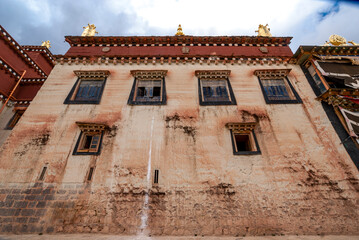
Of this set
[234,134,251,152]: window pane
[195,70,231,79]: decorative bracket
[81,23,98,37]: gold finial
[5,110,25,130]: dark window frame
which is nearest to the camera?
[234,134,251,152]: window pane

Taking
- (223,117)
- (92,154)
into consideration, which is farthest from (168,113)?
(92,154)

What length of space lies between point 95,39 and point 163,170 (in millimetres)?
10677

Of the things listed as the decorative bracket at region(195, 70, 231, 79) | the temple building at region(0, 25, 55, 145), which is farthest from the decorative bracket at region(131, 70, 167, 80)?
the temple building at region(0, 25, 55, 145)

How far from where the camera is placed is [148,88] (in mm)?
9547

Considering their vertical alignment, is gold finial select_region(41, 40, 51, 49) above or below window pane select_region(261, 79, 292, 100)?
above

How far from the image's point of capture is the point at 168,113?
838 centimetres

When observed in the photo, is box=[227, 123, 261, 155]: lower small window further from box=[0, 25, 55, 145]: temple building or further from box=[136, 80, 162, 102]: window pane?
box=[0, 25, 55, 145]: temple building

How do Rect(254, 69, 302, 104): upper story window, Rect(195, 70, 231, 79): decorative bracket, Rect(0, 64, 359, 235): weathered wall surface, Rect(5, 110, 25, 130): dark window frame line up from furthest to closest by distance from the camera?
Rect(5, 110, 25, 130): dark window frame
Rect(195, 70, 231, 79): decorative bracket
Rect(254, 69, 302, 104): upper story window
Rect(0, 64, 359, 235): weathered wall surface

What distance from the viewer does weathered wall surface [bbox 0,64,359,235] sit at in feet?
19.3

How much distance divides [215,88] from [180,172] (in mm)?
5155

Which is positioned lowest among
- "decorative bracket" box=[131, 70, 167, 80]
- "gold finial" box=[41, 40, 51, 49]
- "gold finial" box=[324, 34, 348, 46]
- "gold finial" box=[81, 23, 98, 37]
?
"decorative bracket" box=[131, 70, 167, 80]

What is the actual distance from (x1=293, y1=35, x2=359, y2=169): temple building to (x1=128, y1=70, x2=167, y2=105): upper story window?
27.4ft

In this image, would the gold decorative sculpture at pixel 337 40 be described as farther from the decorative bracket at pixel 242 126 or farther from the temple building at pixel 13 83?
the temple building at pixel 13 83

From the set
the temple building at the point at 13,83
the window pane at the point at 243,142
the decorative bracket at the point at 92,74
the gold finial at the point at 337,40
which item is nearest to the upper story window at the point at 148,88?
the decorative bracket at the point at 92,74
